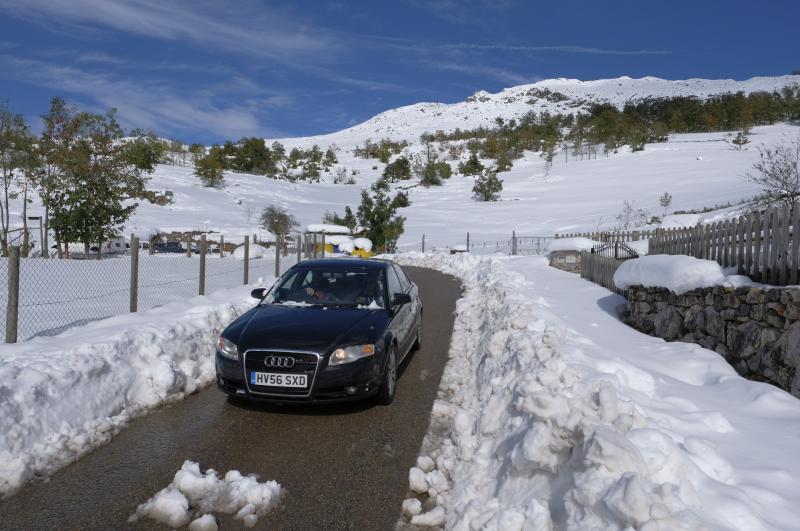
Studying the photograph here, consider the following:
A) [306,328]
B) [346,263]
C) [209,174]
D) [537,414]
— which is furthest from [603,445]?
[209,174]

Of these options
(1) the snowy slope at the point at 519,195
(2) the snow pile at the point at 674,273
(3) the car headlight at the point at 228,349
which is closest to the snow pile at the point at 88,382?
(3) the car headlight at the point at 228,349

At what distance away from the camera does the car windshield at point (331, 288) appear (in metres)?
6.52

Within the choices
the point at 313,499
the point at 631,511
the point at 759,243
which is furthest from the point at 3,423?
the point at 759,243

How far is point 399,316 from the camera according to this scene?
265 inches

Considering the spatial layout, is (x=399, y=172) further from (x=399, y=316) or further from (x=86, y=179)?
(x=399, y=316)

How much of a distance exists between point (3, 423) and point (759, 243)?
25.9 ft

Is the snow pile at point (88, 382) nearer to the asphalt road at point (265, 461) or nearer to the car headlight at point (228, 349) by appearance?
the asphalt road at point (265, 461)

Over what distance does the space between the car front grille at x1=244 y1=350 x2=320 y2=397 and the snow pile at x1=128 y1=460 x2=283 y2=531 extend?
118cm

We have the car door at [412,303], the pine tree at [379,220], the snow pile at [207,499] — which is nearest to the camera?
the snow pile at [207,499]

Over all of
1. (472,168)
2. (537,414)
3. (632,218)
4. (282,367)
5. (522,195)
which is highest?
(472,168)

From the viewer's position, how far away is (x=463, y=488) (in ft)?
12.2

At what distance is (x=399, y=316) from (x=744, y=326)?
Answer: 3890mm

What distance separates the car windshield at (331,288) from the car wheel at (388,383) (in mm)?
737

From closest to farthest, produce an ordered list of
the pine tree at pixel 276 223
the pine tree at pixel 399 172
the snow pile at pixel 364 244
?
the snow pile at pixel 364 244
the pine tree at pixel 276 223
the pine tree at pixel 399 172
